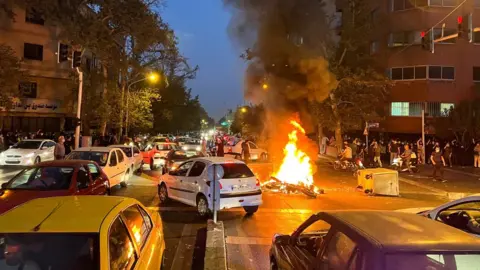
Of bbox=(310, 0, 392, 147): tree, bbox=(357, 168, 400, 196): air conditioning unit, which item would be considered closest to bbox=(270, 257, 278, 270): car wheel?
bbox=(357, 168, 400, 196): air conditioning unit

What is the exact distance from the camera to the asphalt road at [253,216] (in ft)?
24.9

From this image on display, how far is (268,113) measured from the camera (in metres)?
32.3

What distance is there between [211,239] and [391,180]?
9.34m

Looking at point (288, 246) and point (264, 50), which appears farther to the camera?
point (264, 50)

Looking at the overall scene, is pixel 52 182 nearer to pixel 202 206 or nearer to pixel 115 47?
pixel 202 206

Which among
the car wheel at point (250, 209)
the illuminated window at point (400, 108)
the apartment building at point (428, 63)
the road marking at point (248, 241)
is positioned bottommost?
the road marking at point (248, 241)

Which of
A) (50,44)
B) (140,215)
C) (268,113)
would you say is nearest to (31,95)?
(50,44)

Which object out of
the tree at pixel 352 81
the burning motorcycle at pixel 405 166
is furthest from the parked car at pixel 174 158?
the tree at pixel 352 81

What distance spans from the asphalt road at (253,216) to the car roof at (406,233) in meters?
3.29

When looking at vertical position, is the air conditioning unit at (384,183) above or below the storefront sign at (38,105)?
below

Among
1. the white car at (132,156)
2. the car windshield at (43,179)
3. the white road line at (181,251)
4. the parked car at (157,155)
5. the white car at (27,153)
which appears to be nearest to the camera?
the white road line at (181,251)

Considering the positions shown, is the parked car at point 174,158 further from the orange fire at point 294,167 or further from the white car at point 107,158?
the orange fire at point 294,167

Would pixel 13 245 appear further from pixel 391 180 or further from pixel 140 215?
pixel 391 180

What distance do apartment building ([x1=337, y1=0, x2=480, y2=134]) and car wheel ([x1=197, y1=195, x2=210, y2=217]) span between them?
2740cm
